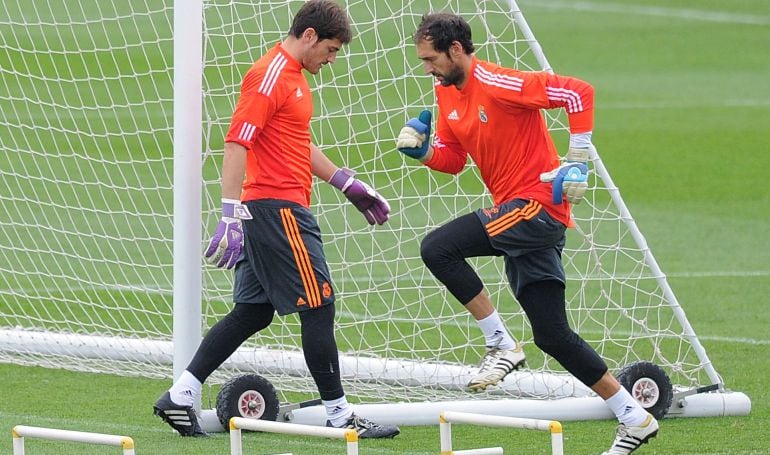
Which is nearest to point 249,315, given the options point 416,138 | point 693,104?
point 416,138

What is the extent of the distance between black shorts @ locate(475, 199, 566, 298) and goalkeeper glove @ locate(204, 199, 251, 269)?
1147 mm

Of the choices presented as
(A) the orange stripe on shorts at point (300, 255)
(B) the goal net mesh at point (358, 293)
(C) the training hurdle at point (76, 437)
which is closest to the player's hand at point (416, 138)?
(A) the orange stripe on shorts at point (300, 255)

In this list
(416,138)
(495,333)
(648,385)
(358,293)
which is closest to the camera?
(416,138)

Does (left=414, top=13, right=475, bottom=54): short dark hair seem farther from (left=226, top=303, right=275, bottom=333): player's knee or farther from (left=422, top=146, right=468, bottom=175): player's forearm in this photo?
(left=226, top=303, right=275, bottom=333): player's knee

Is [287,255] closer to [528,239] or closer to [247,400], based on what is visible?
[247,400]

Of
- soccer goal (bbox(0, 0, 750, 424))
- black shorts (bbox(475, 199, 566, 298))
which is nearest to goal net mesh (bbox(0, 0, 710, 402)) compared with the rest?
soccer goal (bbox(0, 0, 750, 424))

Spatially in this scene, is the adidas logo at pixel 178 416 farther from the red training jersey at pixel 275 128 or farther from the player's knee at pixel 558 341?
the player's knee at pixel 558 341

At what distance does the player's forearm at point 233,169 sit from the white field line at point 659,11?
91.7 feet

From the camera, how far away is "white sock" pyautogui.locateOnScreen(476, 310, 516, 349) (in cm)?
706

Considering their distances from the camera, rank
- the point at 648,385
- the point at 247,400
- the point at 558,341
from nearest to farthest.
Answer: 1. the point at 558,341
2. the point at 247,400
3. the point at 648,385

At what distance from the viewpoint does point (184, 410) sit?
705 centimetres

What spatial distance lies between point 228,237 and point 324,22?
108cm

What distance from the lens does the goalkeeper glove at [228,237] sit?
6703 millimetres

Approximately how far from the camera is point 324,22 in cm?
676
